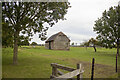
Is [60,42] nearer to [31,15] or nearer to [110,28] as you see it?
[110,28]

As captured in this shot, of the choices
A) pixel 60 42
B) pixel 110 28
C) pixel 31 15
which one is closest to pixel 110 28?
pixel 110 28

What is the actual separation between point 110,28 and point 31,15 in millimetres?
A: 21923

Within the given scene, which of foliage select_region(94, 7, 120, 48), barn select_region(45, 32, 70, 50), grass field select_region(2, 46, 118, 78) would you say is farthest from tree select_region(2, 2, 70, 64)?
barn select_region(45, 32, 70, 50)

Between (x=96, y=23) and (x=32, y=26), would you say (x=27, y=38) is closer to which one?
(x=32, y=26)

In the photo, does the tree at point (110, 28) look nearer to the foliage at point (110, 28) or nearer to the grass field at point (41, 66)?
the foliage at point (110, 28)

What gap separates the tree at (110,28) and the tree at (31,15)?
17.3m

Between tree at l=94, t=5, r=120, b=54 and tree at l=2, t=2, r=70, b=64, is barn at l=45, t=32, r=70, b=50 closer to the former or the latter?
tree at l=94, t=5, r=120, b=54

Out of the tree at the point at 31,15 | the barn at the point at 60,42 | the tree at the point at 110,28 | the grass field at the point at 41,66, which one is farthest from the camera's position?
the barn at the point at 60,42

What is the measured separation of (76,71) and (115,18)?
25606 mm

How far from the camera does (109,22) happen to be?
27.2 m

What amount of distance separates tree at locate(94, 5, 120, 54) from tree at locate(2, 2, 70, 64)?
17254 mm

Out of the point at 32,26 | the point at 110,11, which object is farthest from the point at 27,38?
the point at 110,11

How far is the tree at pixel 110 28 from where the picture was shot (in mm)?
26484

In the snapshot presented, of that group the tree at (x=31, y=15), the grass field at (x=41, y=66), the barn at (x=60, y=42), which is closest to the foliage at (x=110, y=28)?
the grass field at (x=41, y=66)
